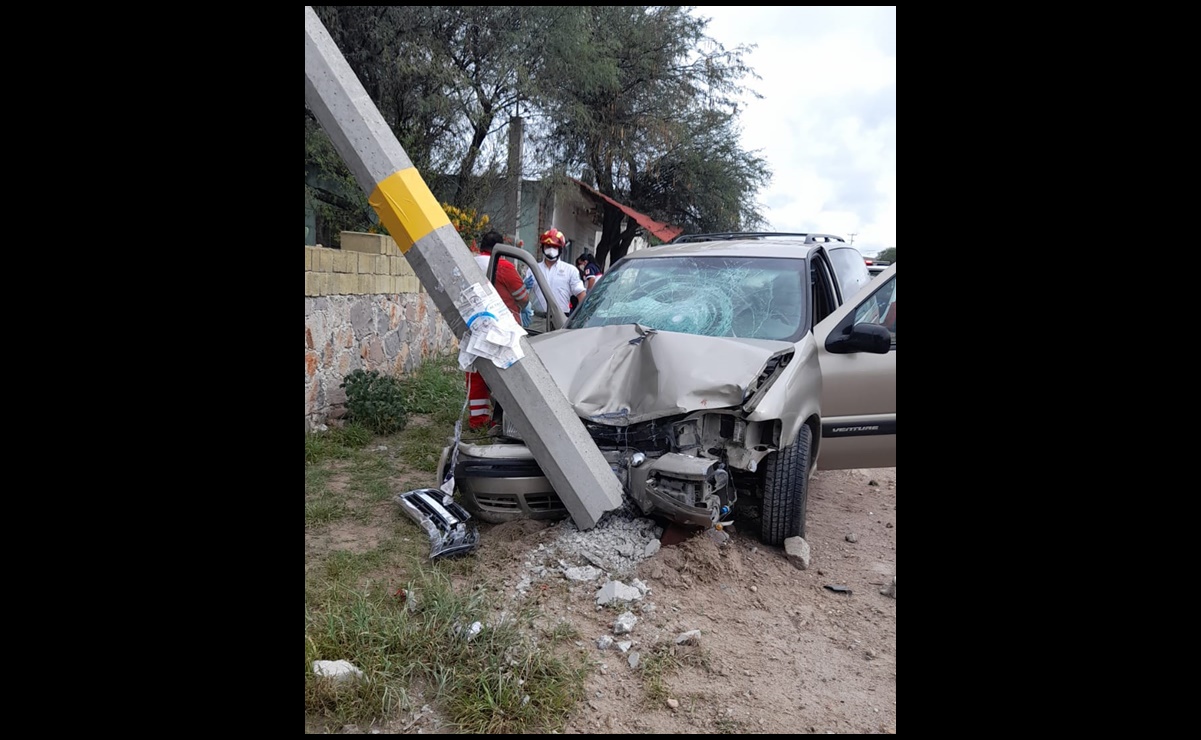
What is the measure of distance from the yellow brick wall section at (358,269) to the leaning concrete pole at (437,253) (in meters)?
2.99

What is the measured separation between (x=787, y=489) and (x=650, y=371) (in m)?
1.00

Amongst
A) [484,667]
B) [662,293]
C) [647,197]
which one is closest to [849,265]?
[662,293]

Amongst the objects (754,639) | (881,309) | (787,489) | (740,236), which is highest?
(740,236)

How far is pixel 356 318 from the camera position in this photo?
7383 millimetres

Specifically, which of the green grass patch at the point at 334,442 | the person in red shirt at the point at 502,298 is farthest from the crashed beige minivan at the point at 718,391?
the green grass patch at the point at 334,442

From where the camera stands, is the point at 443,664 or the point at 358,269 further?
the point at 358,269

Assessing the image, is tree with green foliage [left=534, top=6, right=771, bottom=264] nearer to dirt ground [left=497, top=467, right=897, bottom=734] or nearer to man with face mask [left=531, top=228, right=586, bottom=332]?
man with face mask [left=531, top=228, right=586, bottom=332]

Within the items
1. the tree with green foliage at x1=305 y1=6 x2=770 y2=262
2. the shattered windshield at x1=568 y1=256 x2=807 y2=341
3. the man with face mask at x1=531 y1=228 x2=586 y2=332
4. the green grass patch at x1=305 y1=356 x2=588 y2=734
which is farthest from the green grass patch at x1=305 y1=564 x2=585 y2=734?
the tree with green foliage at x1=305 y1=6 x2=770 y2=262

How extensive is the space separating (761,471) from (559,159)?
15.0m

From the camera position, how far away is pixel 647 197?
21219 mm

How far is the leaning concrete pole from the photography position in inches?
132

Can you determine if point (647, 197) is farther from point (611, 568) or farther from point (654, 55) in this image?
point (611, 568)

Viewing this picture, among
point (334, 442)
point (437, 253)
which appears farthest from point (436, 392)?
point (437, 253)

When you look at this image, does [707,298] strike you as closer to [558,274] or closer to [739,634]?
[739,634]
